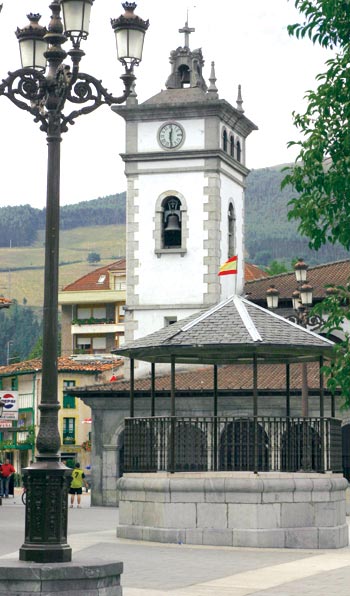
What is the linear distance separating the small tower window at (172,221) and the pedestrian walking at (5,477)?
9.28m

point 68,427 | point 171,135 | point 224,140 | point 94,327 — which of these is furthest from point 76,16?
point 94,327

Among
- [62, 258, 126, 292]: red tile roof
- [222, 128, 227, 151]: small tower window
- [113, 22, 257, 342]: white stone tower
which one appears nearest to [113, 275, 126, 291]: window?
[62, 258, 126, 292]: red tile roof

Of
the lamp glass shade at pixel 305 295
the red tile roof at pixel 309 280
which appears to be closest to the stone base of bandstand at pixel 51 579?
the lamp glass shade at pixel 305 295

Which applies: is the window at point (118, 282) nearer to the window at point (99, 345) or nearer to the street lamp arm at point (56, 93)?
the window at point (99, 345)

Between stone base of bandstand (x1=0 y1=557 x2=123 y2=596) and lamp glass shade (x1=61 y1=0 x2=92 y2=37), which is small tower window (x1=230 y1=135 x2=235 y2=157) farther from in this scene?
stone base of bandstand (x1=0 y1=557 x2=123 y2=596)

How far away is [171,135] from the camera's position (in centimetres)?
4797

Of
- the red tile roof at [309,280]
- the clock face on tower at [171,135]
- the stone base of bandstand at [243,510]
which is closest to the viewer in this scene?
the stone base of bandstand at [243,510]

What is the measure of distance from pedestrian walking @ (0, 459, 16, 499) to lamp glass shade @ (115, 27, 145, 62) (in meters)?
33.3

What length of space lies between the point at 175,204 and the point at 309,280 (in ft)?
18.3

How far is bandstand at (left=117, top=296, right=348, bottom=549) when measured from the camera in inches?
923

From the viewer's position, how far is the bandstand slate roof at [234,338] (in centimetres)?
2439

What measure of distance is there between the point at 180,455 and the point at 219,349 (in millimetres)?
1998

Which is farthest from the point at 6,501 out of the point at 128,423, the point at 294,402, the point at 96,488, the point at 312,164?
the point at 312,164

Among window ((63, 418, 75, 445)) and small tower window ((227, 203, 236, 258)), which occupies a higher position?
small tower window ((227, 203, 236, 258))
